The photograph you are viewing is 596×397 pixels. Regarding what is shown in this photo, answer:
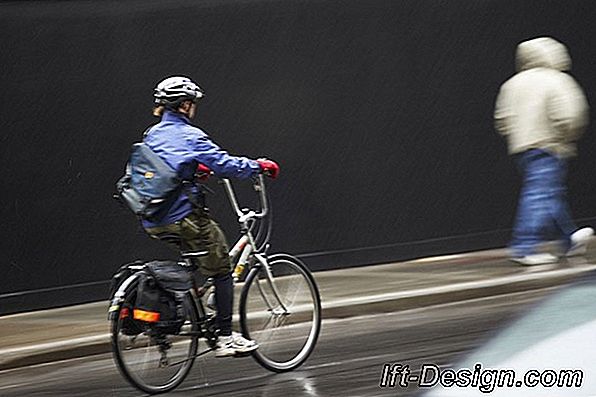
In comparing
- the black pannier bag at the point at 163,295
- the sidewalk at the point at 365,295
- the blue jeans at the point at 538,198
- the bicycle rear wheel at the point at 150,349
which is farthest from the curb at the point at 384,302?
the black pannier bag at the point at 163,295

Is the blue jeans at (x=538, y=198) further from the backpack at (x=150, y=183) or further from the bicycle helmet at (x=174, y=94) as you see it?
the backpack at (x=150, y=183)

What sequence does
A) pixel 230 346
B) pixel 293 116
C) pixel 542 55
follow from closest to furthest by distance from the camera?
pixel 230 346
pixel 542 55
pixel 293 116

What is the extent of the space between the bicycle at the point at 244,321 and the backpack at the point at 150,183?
37 cm

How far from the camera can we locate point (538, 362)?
432cm

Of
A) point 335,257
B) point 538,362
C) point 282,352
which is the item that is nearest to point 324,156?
point 335,257

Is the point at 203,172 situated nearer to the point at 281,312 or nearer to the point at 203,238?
the point at 203,238

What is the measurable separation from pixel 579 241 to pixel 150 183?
19.4ft

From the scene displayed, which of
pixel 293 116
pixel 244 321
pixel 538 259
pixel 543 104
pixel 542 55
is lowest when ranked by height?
pixel 538 259

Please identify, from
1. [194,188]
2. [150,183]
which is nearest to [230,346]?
[194,188]

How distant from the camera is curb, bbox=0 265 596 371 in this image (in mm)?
10984

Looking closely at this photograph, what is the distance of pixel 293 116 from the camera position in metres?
14.5

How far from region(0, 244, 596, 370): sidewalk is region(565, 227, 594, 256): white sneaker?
0.31 feet

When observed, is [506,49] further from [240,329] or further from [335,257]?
[240,329]

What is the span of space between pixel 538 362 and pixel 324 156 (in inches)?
411
